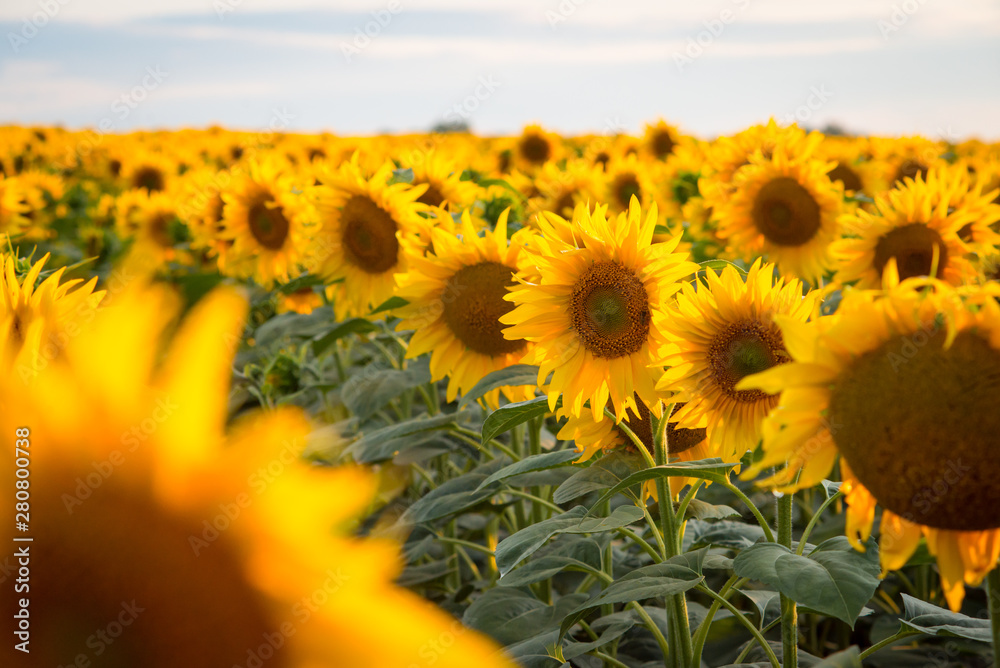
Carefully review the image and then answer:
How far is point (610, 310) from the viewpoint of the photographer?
5.97ft

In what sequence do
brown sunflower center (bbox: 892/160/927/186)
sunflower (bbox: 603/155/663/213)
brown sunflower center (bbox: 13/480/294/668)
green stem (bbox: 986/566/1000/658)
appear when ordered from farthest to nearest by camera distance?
brown sunflower center (bbox: 892/160/927/186) < sunflower (bbox: 603/155/663/213) < green stem (bbox: 986/566/1000/658) < brown sunflower center (bbox: 13/480/294/668)

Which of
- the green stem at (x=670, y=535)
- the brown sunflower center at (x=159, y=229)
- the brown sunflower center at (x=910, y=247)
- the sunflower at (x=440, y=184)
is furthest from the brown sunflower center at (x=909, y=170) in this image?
the brown sunflower center at (x=159, y=229)

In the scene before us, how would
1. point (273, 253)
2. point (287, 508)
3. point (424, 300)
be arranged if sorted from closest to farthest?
point (287, 508) → point (424, 300) → point (273, 253)

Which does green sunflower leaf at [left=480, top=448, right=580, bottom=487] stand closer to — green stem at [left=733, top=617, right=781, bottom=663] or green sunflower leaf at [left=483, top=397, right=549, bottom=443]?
green sunflower leaf at [left=483, top=397, right=549, bottom=443]

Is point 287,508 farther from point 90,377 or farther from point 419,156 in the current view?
point 419,156

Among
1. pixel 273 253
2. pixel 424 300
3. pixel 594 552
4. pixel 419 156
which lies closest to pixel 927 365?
pixel 594 552

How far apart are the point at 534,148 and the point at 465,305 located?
18.4 feet

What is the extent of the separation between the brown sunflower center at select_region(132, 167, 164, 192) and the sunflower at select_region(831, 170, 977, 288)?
684cm

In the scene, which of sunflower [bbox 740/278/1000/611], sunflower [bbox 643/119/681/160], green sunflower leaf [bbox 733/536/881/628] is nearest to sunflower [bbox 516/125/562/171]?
sunflower [bbox 643/119/681/160]

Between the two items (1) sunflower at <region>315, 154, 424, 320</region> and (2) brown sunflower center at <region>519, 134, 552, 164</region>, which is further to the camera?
(2) brown sunflower center at <region>519, 134, 552, 164</region>

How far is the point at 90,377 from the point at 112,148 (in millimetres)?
12357

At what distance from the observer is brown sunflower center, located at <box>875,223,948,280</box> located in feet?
10.9

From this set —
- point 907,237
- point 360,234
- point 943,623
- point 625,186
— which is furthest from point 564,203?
point 943,623

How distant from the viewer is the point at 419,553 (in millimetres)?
2658
